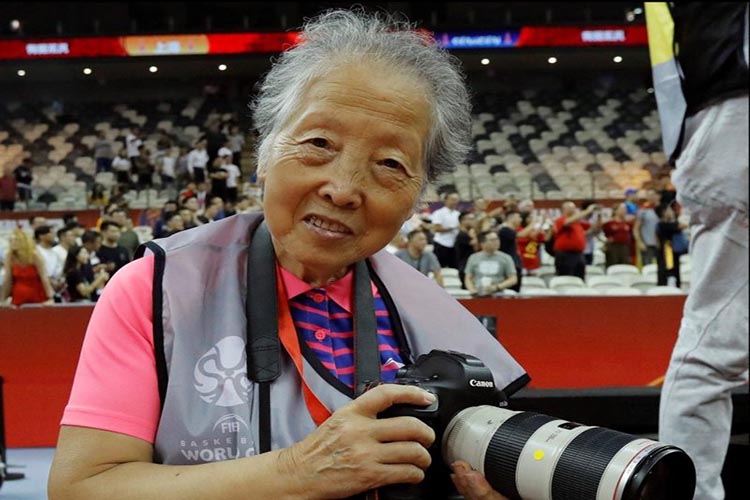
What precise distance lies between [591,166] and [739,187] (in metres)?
10.8

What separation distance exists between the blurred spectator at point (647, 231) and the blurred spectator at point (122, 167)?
5562 mm

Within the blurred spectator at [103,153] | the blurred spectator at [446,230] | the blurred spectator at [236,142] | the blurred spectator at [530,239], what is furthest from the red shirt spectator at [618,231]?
the blurred spectator at [103,153]

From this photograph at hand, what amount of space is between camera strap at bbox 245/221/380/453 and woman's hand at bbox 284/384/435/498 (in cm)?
7

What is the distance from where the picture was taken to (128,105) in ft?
41.8

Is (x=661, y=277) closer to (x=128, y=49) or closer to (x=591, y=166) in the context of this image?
(x=591, y=166)

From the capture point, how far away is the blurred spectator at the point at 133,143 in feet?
36.7

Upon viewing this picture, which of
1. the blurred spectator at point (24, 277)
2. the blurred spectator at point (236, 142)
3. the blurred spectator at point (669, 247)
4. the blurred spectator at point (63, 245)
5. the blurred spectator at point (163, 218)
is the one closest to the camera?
the blurred spectator at point (24, 277)

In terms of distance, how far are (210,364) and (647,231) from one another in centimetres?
712

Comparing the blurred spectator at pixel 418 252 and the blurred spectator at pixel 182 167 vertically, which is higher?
the blurred spectator at pixel 182 167

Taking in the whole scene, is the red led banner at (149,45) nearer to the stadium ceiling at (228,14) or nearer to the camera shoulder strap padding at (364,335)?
the stadium ceiling at (228,14)

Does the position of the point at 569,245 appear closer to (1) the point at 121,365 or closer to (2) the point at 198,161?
(2) the point at 198,161

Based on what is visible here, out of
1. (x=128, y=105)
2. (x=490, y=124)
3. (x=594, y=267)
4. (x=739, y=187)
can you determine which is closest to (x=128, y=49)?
(x=128, y=105)

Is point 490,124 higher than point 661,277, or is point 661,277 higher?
point 490,124

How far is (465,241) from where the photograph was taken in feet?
21.2
